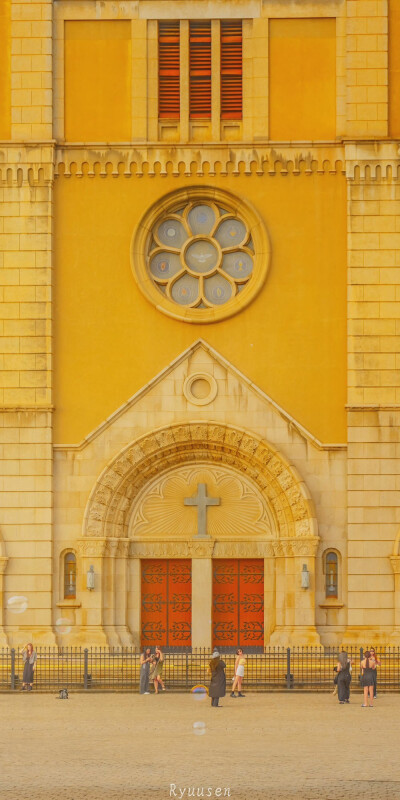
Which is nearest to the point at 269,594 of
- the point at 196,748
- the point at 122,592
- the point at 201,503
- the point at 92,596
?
the point at 201,503

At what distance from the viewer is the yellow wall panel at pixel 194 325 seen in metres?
41.7

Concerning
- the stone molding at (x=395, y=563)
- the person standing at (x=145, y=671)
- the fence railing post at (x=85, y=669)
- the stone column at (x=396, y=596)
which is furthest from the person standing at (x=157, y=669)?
the stone molding at (x=395, y=563)

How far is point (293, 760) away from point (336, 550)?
52.0 ft

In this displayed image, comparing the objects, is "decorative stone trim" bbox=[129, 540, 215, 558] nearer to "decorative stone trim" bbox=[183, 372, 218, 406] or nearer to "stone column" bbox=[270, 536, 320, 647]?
"stone column" bbox=[270, 536, 320, 647]

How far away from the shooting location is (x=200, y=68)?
4238 centimetres

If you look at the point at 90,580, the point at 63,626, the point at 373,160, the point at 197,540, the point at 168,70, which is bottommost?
the point at 63,626

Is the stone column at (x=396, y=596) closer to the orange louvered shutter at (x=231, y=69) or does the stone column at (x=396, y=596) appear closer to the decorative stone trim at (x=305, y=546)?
the decorative stone trim at (x=305, y=546)

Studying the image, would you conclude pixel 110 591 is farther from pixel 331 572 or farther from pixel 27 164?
pixel 27 164

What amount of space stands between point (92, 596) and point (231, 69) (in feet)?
41.5

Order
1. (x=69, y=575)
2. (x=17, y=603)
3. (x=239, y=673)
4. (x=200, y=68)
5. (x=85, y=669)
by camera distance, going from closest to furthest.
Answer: (x=239, y=673), (x=85, y=669), (x=17, y=603), (x=69, y=575), (x=200, y=68)

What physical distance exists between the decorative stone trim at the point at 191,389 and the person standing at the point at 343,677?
9.05 m

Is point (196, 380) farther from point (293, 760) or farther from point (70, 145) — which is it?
point (293, 760)

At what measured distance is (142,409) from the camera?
4172cm

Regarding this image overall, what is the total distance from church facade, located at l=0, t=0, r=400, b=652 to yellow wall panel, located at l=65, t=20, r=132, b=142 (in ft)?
0.17
